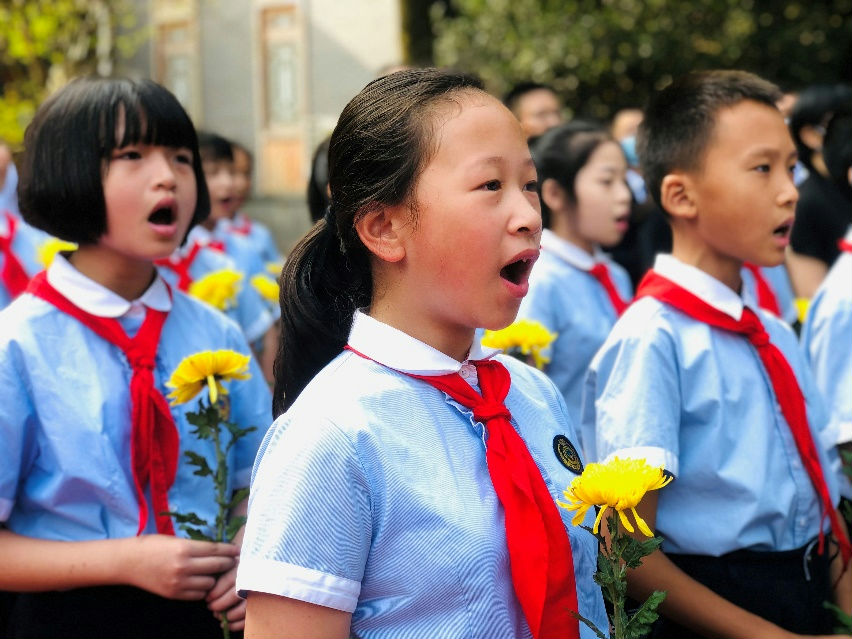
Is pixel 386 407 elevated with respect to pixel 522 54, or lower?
lower

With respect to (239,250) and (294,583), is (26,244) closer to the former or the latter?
(239,250)

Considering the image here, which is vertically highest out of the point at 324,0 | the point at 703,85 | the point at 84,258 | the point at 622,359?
the point at 324,0

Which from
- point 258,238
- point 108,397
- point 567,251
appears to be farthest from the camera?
point 258,238

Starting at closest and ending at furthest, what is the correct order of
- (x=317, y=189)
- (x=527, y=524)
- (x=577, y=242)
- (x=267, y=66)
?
1. (x=527, y=524)
2. (x=317, y=189)
3. (x=577, y=242)
4. (x=267, y=66)

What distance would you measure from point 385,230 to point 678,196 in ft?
3.95

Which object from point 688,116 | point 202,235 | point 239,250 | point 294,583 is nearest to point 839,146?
point 688,116

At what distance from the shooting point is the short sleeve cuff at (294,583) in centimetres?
150

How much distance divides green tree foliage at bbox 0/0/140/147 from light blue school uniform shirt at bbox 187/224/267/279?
6730mm

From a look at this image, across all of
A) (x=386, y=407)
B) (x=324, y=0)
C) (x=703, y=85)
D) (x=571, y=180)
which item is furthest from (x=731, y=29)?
(x=386, y=407)

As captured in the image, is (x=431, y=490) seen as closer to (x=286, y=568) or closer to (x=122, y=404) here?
(x=286, y=568)

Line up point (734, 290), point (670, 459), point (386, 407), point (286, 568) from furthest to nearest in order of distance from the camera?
point (734, 290)
point (670, 459)
point (386, 407)
point (286, 568)

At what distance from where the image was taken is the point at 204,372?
222 cm

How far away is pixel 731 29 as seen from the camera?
11.4 m

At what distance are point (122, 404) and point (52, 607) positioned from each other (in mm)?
469
